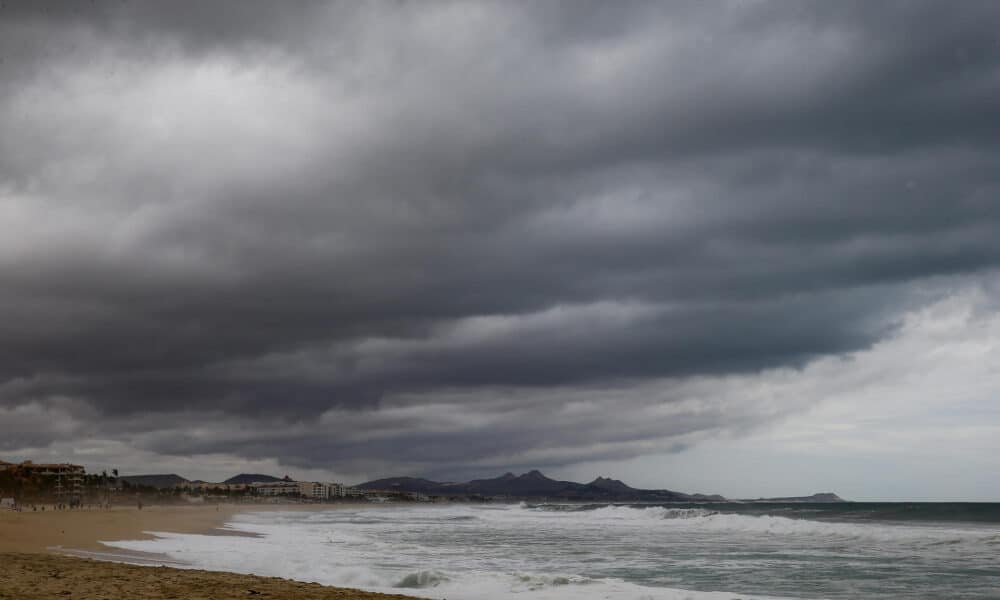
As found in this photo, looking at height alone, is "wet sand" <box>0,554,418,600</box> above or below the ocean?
above

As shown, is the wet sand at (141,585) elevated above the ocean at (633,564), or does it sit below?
above

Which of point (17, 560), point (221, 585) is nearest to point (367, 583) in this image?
point (221, 585)

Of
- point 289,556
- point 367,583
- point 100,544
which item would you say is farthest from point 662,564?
point 100,544

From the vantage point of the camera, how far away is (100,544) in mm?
29219

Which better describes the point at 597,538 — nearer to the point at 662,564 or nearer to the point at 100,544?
the point at 662,564

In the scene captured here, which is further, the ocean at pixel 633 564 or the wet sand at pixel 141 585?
the ocean at pixel 633 564

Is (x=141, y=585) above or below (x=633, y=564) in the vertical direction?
above

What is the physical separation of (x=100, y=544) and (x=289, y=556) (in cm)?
869

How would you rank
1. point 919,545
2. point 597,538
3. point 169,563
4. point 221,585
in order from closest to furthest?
point 221,585 → point 169,563 → point 919,545 → point 597,538

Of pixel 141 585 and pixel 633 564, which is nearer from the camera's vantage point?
pixel 141 585

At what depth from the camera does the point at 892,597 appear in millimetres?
17141

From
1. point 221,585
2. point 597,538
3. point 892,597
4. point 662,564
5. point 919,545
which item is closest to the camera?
point 221,585

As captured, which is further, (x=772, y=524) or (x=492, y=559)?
(x=772, y=524)

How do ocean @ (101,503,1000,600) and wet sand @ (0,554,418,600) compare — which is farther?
ocean @ (101,503,1000,600)
